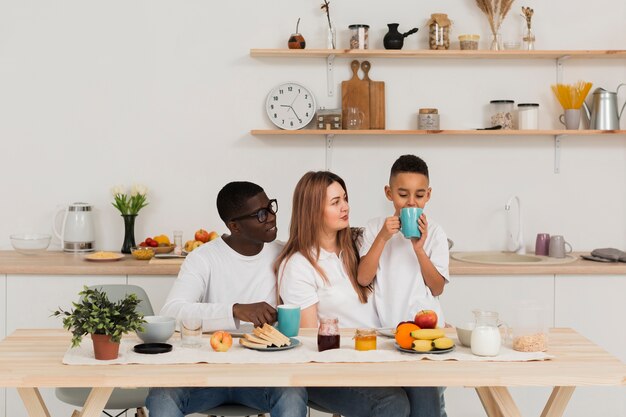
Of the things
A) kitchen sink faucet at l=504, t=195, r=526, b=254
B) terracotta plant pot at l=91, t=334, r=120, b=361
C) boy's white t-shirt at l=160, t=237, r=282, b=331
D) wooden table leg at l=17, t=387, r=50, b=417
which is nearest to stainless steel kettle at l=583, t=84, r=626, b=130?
kitchen sink faucet at l=504, t=195, r=526, b=254

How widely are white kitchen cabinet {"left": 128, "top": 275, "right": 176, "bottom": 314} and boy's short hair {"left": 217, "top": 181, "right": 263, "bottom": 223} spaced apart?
0.99m

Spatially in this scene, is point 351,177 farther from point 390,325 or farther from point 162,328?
point 162,328

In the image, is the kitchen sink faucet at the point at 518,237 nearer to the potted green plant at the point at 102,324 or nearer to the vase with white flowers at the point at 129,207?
the vase with white flowers at the point at 129,207

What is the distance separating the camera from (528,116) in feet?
15.0

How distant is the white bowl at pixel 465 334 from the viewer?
8.55ft

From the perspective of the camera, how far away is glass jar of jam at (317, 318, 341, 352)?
101 inches

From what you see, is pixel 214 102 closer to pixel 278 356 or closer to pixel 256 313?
pixel 256 313

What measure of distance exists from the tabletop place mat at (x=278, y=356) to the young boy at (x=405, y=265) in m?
0.56

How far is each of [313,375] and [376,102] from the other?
8.14ft

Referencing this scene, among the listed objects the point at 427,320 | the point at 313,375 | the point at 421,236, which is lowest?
the point at 313,375

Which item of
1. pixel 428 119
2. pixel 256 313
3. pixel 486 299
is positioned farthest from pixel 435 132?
pixel 256 313

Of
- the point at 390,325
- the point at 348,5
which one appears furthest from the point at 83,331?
the point at 348,5

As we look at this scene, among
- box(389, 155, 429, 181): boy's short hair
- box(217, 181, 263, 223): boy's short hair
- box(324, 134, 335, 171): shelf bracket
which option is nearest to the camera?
box(217, 181, 263, 223): boy's short hair

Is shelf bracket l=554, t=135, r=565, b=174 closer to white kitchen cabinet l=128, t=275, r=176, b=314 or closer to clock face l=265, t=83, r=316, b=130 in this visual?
clock face l=265, t=83, r=316, b=130
